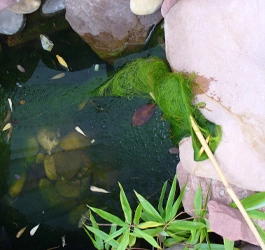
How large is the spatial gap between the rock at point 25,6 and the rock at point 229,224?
1.94 meters

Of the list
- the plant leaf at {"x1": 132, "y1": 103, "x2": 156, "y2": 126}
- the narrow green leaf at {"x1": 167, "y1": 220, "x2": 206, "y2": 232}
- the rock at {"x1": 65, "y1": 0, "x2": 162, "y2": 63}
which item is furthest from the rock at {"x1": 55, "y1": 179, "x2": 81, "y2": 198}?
the rock at {"x1": 65, "y1": 0, "x2": 162, "y2": 63}

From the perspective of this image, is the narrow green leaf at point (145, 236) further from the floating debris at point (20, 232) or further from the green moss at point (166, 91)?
the floating debris at point (20, 232)

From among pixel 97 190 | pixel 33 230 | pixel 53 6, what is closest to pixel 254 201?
pixel 97 190

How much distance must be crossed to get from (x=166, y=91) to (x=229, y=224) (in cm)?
90

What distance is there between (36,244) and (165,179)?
1.20 metres

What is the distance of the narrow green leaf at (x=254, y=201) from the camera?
202cm

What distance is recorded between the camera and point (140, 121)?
272cm

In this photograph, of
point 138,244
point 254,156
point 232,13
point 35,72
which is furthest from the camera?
point 35,72

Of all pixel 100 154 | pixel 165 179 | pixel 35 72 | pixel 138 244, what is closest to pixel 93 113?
pixel 100 154

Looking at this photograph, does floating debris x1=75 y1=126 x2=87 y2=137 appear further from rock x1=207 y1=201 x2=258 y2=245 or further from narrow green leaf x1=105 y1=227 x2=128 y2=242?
rock x1=207 y1=201 x2=258 y2=245

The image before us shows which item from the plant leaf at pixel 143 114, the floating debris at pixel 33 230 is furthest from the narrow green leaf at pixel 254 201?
the floating debris at pixel 33 230

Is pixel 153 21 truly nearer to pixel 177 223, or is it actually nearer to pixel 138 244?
pixel 177 223

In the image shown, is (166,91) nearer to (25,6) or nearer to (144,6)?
(144,6)

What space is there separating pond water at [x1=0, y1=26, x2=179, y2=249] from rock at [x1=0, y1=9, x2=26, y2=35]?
17cm
